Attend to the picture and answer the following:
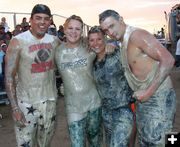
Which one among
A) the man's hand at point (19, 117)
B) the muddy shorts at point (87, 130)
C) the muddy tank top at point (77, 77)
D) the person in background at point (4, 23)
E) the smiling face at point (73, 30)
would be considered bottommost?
the muddy shorts at point (87, 130)

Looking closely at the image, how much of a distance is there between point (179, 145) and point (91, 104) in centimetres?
160

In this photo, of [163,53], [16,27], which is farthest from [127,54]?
[16,27]

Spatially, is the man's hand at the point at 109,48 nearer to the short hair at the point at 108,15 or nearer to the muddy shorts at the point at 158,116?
the short hair at the point at 108,15

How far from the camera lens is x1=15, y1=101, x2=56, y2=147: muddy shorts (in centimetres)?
464

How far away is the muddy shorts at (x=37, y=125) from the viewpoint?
15.2 feet

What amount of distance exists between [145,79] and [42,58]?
1.32 meters

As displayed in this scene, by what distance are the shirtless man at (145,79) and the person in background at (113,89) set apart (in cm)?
30

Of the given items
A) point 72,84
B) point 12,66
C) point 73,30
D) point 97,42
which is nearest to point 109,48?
point 97,42

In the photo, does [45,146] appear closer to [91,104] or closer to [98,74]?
[91,104]

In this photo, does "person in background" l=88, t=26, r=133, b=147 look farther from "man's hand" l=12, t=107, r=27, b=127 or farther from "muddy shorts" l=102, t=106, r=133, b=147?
"man's hand" l=12, t=107, r=27, b=127

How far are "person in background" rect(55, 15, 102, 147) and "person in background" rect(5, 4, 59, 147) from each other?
0.61ft

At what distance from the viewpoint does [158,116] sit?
4020 mm

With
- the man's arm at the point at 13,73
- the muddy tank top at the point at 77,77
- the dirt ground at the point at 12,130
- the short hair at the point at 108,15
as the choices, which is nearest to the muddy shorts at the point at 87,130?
the muddy tank top at the point at 77,77

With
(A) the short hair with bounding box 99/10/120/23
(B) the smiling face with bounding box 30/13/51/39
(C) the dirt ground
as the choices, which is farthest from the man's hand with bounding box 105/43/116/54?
(C) the dirt ground
